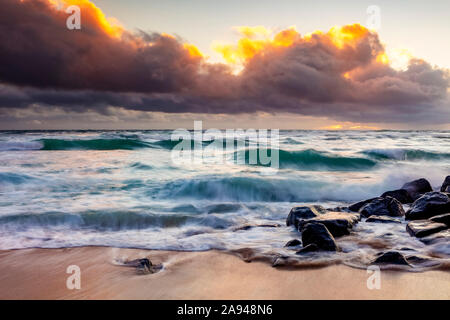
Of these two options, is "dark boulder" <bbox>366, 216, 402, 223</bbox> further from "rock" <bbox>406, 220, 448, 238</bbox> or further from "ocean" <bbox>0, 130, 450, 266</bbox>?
"rock" <bbox>406, 220, 448, 238</bbox>

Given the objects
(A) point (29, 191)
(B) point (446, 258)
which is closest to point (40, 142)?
(A) point (29, 191)

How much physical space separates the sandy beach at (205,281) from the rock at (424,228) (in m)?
1.09

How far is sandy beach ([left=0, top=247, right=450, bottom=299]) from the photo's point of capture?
234cm

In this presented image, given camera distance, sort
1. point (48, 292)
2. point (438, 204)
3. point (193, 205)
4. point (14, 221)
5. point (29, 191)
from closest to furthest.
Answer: point (48, 292) → point (438, 204) → point (14, 221) → point (193, 205) → point (29, 191)

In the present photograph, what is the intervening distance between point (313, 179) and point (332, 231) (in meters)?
5.03

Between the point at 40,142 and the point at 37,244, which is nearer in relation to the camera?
the point at 37,244

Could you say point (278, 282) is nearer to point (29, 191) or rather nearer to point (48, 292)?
point (48, 292)

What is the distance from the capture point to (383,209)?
492cm

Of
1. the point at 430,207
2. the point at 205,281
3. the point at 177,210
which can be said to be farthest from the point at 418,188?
the point at 205,281

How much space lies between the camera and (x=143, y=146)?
22516 mm

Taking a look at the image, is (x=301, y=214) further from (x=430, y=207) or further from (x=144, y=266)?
(x=144, y=266)

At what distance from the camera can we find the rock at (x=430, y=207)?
4.26m

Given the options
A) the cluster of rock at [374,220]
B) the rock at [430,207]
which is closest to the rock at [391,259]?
the cluster of rock at [374,220]

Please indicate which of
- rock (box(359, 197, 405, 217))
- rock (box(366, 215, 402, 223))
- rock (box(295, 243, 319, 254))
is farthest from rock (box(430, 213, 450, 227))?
rock (box(295, 243, 319, 254))
